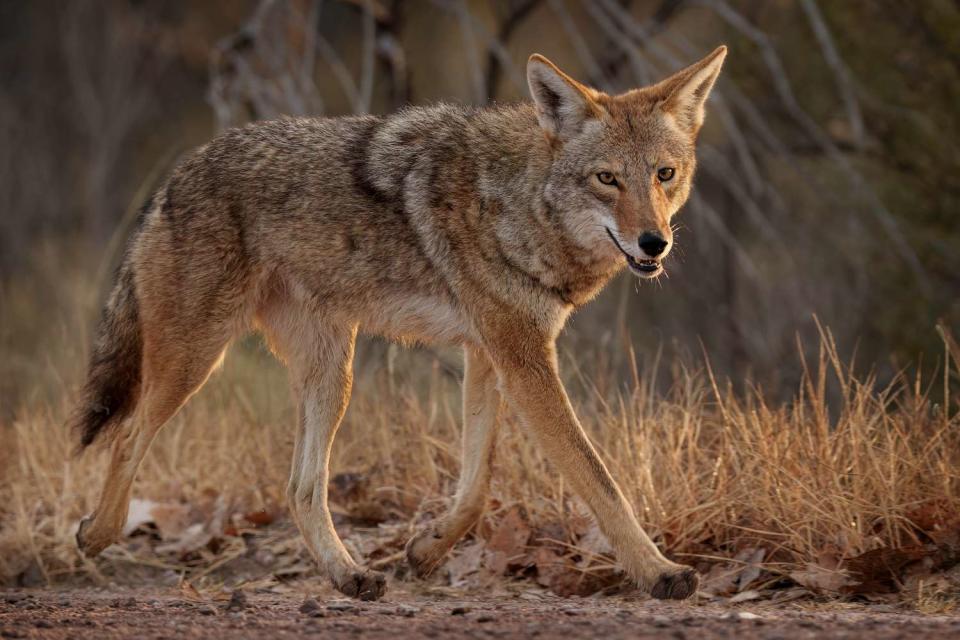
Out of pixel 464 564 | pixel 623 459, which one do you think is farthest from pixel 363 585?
pixel 623 459

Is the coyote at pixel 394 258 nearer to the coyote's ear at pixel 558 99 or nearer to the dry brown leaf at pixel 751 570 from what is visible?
the coyote's ear at pixel 558 99

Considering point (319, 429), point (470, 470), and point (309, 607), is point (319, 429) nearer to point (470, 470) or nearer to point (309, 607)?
point (470, 470)

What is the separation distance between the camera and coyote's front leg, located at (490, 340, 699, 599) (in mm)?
4445

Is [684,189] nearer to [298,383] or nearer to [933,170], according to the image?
[298,383]

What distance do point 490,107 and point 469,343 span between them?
3.50ft

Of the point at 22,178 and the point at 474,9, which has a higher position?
the point at 474,9

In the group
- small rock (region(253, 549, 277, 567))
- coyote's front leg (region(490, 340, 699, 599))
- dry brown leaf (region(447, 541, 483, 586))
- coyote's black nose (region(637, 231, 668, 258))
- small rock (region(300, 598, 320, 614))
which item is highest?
coyote's black nose (region(637, 231, 668, 258))

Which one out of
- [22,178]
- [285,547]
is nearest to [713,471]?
[285,547]

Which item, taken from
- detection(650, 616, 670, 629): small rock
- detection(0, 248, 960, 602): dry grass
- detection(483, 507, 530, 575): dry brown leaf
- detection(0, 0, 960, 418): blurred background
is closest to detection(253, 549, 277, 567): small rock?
detection(0, 248, 960, 602): dry grass

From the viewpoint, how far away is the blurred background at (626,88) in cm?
822

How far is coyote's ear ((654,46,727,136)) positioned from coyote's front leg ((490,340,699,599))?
3.44 feet

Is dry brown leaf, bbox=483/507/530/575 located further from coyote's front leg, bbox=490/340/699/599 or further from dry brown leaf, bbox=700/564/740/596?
dry brown leaf, bbox=700/564/740/596

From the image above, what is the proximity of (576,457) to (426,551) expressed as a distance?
0.77m

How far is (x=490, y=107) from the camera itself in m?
5.60
